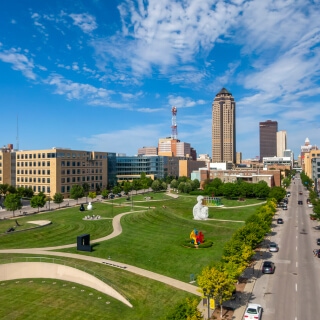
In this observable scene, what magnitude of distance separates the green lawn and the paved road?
8.42m

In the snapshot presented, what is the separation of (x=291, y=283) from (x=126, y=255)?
909 inches

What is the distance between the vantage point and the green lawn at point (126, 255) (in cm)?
3219

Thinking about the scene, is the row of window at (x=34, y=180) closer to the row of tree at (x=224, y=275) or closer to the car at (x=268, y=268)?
the row of tree at (x=224, y=275)

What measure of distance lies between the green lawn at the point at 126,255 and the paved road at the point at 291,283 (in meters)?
8.42

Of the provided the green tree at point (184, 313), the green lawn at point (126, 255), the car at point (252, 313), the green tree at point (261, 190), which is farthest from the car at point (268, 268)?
the green tree at point (261, 190)

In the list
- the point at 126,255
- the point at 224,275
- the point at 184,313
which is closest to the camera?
the point at 184,313

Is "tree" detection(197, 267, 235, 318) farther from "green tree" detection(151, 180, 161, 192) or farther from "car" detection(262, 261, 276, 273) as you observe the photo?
"green tree" detection(151, 180, 161, 192)

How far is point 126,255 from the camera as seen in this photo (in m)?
48.0

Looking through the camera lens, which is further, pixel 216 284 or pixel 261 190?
pixel 261 190

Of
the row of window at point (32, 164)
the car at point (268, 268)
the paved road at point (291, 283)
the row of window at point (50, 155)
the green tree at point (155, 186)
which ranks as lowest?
the paved road at point (291, 283)

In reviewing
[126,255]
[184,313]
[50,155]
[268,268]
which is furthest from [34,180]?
[184,313]

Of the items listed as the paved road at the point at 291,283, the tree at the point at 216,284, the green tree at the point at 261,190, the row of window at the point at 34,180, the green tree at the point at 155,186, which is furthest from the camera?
the green tree at the point at 155,186

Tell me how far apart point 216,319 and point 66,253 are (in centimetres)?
2800

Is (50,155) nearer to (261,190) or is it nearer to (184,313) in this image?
(261,190)
